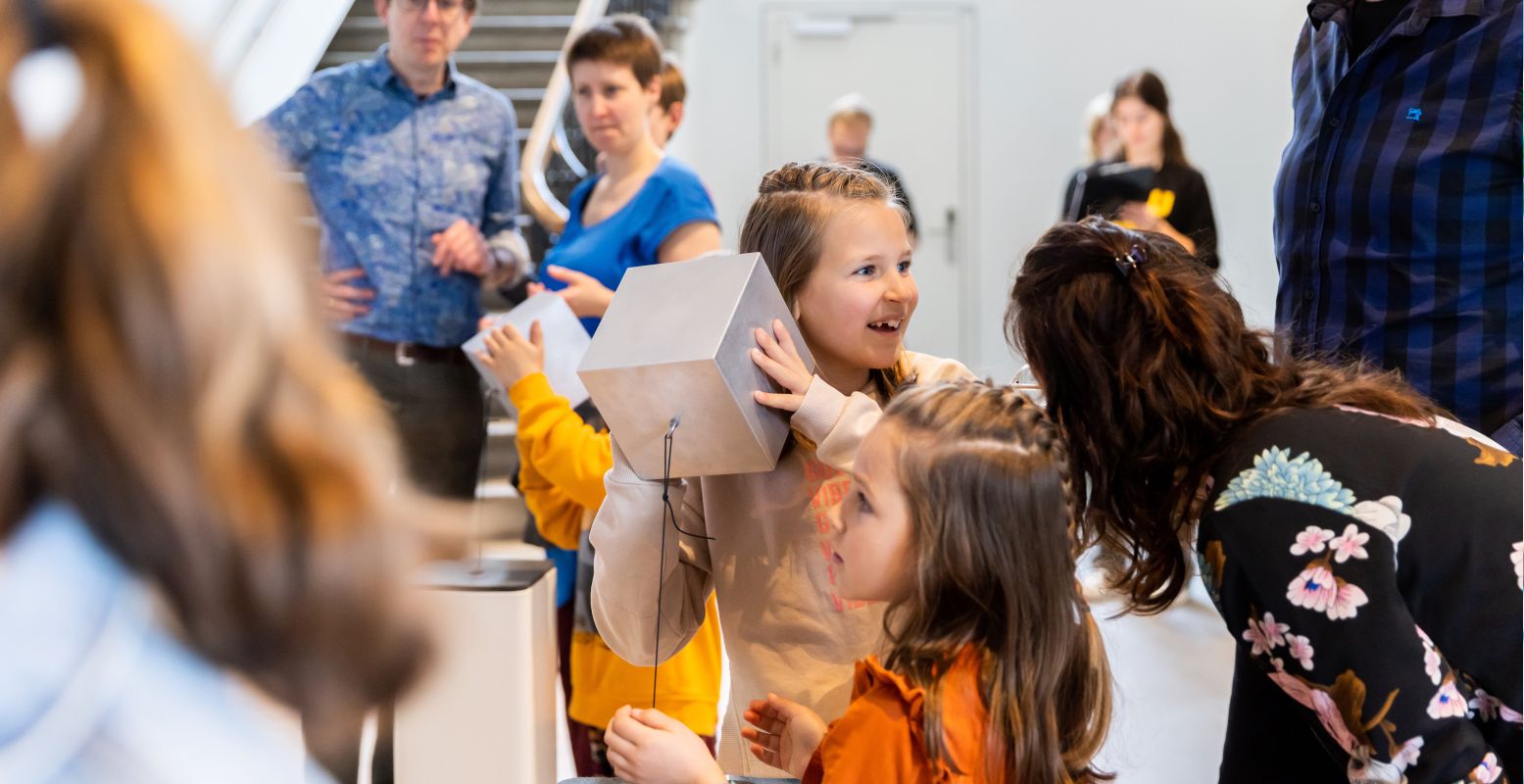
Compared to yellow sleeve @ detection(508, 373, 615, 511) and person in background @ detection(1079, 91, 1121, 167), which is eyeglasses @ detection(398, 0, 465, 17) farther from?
person in background @ detection(1079, 91, 1121, 167)

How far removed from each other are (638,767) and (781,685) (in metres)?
0.31

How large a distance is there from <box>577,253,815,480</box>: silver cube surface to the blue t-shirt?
99 centimetres

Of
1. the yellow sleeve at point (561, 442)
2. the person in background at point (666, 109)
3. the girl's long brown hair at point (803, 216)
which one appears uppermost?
the person in background at point (666, 109)

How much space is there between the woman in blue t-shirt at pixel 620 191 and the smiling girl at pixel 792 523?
2.52ft

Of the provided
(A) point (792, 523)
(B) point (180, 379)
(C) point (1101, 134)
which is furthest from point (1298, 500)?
(C) point (1101, 134)

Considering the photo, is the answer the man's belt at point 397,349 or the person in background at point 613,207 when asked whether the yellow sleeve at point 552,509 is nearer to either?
the person in background at point 613,207

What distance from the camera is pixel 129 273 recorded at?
23.0 inches

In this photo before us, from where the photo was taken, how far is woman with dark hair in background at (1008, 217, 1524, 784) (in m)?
1.29

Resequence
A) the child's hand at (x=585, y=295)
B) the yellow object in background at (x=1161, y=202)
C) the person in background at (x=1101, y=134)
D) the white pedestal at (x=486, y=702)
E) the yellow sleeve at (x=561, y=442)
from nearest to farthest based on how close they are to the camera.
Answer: the yellow sleeve at (x=561, y=442), the white pedestal at (x=486, y=702), the child's hand at (x=585, y=295), the yellow object in background at (x=1161, y=202), the person in background at (x=1101, y=134)

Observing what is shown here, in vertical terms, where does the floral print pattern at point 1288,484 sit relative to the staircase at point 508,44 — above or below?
below

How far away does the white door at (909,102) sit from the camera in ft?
27.9

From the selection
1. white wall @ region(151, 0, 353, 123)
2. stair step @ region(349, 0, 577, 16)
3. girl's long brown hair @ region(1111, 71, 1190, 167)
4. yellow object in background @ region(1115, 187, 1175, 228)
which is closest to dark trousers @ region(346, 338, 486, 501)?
white wall @ region(151, 0, 353, 123)

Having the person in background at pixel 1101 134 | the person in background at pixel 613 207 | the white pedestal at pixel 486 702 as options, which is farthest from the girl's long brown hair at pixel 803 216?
the person in background at pixel 1101 134

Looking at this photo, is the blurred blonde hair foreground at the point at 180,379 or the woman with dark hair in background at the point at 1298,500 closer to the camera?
the blurred blonde hair foreground at the point at 180,379
